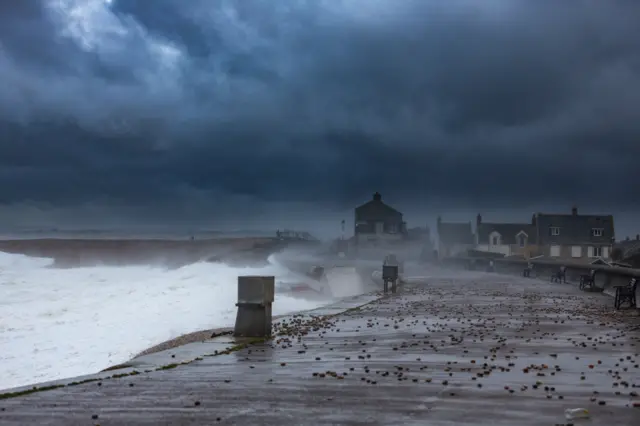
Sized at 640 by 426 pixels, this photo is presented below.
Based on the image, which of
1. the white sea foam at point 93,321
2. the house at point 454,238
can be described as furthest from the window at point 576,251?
the white sea foam at point 93,321

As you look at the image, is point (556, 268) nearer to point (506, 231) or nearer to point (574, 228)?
point (574, 228)

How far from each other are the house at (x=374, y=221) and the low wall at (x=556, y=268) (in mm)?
24964

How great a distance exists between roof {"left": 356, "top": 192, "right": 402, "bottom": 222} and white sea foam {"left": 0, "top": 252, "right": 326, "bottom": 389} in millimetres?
62728

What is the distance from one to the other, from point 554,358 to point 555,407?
4638mm

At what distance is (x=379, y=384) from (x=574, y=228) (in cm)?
10857

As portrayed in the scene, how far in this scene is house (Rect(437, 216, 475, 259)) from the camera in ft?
413

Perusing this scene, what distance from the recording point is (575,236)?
109 m

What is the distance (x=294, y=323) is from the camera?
59.5 ft

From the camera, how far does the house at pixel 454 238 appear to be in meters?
126

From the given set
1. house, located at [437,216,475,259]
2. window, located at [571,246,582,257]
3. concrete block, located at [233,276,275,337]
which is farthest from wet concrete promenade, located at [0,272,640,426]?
house, located at [437,216,475,259]

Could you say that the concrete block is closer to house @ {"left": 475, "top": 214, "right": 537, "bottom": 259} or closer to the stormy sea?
the stormy sea

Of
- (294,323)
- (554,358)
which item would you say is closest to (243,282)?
(294,323)

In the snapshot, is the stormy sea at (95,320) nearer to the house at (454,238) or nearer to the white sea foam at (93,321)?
the white sea foam at (93,321)

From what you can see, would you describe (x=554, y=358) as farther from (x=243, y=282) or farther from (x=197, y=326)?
(x=197, y=326)
